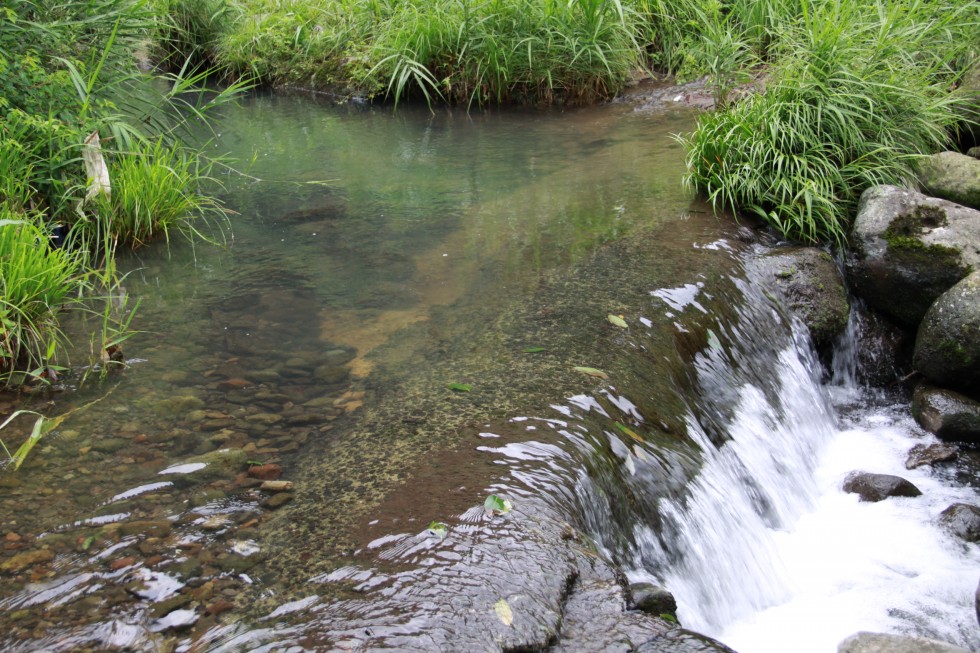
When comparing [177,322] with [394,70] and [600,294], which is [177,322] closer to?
[600,294]

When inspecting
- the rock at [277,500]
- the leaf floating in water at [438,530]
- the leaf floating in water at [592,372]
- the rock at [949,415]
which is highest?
the leaf floating in water at [592,372]

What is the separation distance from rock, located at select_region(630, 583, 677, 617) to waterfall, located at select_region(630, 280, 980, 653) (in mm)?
237

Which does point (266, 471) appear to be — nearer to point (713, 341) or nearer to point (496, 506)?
point (496, 506)

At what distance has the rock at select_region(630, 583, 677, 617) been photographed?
254 cm

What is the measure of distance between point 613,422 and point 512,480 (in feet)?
2.26

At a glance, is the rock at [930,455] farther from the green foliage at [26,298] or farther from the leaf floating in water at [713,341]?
the green foliage at [26,298]

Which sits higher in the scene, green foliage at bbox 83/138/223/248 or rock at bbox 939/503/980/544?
green foliage at bbox 83/138/223/248

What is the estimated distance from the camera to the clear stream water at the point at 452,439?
97.7 inches

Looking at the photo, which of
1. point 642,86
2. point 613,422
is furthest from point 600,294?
point 642,86

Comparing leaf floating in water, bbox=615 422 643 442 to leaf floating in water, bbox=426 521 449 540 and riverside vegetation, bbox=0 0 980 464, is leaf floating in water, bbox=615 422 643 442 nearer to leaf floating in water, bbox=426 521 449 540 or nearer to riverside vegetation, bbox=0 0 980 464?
leaf floating in water, bbox=426 521 449 540

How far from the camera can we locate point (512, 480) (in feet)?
9.25

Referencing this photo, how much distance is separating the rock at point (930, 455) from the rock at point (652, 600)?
2.58m

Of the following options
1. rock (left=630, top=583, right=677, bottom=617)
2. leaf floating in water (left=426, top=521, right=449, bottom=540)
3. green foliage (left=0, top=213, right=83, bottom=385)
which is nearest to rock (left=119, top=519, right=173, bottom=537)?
leaf floating in water (left=426, top=521, right=449, bottom=540)

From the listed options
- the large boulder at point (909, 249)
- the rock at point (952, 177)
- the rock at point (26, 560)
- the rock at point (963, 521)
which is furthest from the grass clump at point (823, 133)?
the rock at point (26, 560)
